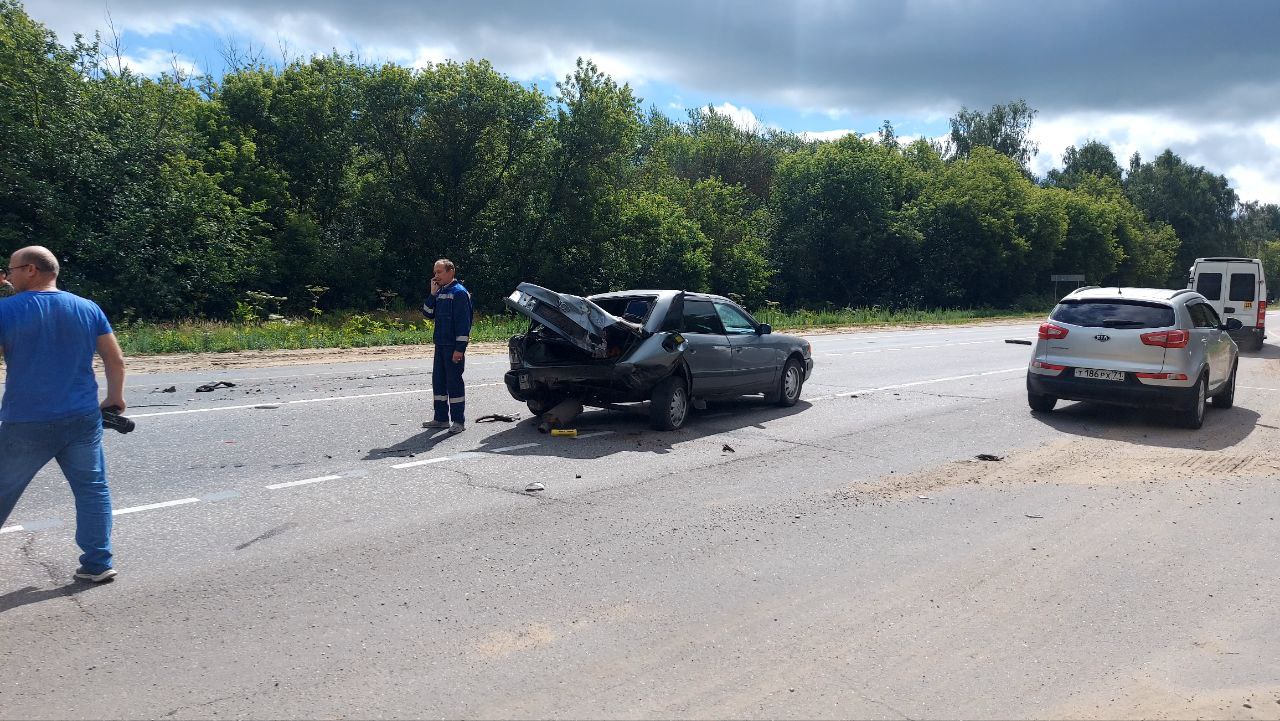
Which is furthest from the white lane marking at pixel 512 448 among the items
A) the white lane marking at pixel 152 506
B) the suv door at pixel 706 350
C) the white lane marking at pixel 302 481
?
the white lane marking at pixel 152 506

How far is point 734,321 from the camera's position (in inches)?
450

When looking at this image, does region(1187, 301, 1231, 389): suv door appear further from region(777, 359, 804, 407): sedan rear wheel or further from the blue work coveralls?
the blue work coveralls

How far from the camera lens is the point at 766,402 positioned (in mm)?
12359

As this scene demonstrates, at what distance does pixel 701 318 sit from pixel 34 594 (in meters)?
7.44

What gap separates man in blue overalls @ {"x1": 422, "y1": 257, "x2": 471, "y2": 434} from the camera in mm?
9656

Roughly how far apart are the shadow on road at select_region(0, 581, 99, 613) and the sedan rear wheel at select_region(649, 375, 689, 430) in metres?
5.97

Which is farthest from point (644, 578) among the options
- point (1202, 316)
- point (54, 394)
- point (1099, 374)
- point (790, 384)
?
point (1202, 316)

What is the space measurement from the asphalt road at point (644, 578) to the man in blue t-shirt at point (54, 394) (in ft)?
1.39

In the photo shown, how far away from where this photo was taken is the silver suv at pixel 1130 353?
35.2ft

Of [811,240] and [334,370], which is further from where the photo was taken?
[811,240]

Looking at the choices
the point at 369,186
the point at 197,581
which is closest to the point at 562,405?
the point at 197,581

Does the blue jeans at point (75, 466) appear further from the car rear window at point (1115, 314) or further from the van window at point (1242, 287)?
the van window at point (1242, 287)

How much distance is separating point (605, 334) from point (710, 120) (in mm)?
75333

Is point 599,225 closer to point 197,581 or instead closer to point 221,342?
point 221,342
